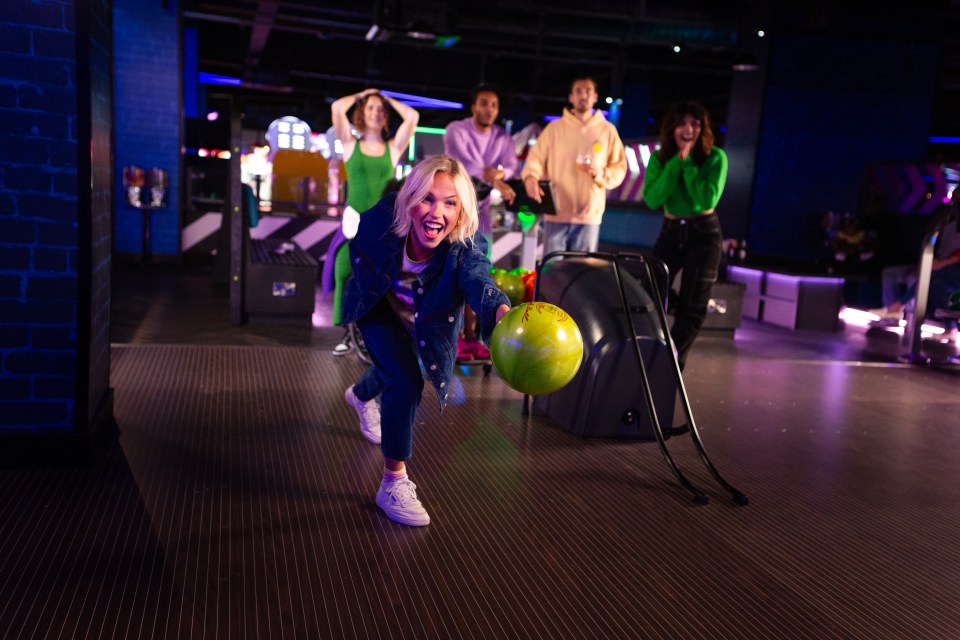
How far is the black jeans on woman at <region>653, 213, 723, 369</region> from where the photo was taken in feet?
17.3

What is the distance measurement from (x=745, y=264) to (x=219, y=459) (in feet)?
25.3

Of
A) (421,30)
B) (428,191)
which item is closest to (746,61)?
(421,30)

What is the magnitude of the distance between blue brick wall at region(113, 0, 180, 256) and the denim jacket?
30.8 ft

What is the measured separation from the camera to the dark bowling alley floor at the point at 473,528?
8.44 feet

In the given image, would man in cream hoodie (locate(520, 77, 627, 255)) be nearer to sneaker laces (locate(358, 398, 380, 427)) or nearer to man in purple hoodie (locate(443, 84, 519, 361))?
man in purple hoodie (locate(443, 84, 519, 361))

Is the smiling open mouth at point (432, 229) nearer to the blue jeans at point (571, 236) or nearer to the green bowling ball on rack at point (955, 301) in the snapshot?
the blue jeans at point (571, 236)

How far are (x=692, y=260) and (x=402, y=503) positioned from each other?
9.11 feet

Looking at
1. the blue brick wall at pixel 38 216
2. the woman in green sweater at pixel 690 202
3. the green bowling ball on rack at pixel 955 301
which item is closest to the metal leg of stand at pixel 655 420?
the woman in green sweater at pixel 690 202

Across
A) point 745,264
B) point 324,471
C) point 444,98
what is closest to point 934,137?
point 444,98

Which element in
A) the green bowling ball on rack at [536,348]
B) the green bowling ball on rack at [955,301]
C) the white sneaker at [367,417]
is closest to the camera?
the green bowling ball on rack at [536,348]

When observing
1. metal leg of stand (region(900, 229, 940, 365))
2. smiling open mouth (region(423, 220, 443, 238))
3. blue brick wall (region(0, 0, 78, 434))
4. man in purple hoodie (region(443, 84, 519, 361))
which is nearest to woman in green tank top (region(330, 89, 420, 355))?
man in purple hoodie (region(443, 84, 519, 361))

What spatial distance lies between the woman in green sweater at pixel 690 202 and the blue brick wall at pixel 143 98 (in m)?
8.33

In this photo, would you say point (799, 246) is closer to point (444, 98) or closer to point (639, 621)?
point (639, 621)

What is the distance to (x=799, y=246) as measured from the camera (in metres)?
11.3
